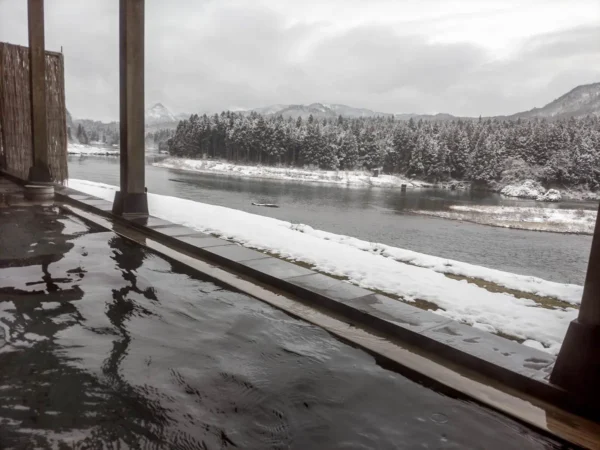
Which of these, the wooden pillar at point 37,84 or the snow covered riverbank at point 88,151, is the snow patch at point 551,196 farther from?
the snow covered riverbank at point 88,151

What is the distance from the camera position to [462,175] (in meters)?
69.9

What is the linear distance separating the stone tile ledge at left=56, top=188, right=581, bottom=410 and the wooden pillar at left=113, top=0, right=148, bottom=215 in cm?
296

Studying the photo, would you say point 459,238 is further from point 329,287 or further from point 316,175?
point 316,175

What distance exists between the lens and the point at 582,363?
2508 mm

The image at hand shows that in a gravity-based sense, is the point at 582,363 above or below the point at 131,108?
below

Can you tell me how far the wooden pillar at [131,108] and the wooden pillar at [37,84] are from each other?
4.16 m

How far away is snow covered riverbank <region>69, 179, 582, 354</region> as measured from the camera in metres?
4.05

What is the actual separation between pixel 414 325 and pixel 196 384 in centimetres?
189

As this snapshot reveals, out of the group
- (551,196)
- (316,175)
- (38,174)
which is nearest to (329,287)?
(38,174)

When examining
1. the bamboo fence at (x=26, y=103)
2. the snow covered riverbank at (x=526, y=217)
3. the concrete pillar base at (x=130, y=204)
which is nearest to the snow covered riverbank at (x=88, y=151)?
the snow covered riverbank at (x=526, y=217)

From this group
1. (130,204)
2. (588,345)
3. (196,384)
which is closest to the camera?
(588,345)

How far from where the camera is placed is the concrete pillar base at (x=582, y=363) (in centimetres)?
245

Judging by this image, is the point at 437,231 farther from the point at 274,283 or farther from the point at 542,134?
the point at 542,134

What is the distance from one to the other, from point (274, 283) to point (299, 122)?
9231 cm
